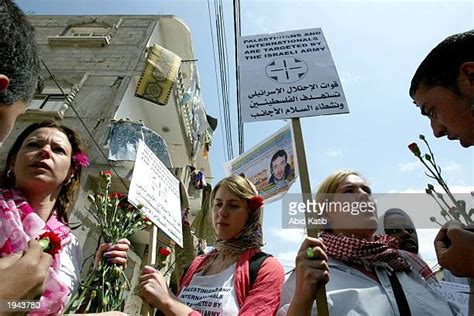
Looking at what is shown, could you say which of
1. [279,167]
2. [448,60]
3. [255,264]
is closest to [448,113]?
[448,60]

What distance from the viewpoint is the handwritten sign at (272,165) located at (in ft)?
8.29

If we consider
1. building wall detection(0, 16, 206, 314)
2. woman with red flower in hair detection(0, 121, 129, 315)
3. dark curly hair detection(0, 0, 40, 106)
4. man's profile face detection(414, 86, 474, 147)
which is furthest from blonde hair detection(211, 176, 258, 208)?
building wall detection(0, 16, 206, 314)

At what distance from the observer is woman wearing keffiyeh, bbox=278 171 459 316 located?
1.44m

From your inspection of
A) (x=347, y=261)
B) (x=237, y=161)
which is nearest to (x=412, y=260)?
(x=347, y=261)

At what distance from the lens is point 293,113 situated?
1.86 metres

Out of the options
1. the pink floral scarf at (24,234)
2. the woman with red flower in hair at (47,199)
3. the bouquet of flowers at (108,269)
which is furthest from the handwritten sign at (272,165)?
the pink floral scarf at (24,234)

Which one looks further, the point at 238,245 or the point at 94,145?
the point at 94,145

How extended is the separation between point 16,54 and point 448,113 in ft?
4.69

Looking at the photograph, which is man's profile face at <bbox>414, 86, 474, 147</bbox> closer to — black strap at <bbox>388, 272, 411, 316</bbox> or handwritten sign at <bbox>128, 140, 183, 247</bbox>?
black strap at <bbox>388, 272, 411, 316</bbox>

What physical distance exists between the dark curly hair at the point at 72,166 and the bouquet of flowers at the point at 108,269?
0.44 ft

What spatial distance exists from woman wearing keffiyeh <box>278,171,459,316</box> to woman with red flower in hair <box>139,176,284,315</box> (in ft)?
0.45

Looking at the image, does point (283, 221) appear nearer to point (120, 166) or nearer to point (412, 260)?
point (412, 260)

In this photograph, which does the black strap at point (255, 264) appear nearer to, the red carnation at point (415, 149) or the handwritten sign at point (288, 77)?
the handwritten sign at point (288, 77)

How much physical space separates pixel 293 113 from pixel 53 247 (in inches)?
48.2
